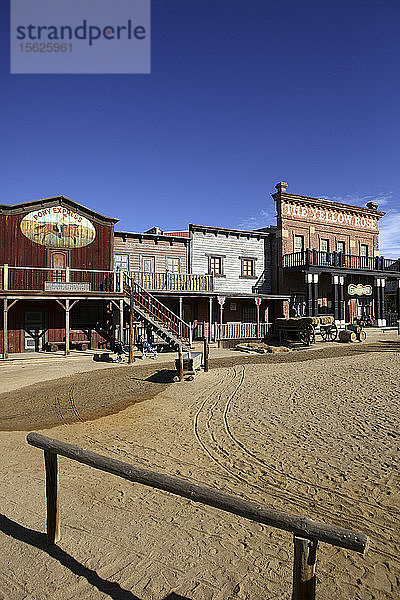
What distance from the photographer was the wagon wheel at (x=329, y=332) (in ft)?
84.2

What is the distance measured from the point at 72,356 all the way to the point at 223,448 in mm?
14132

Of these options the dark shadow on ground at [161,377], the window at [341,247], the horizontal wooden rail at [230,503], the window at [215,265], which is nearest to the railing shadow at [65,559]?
the horizontal wooden rail at [230,503]

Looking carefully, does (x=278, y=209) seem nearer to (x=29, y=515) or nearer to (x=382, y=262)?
(x=382, y=262)

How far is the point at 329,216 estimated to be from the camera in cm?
3064

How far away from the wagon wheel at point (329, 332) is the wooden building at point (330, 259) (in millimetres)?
1215

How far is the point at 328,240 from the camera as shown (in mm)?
30578

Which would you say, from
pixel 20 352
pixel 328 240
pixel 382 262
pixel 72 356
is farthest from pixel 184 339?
pixel 382 262

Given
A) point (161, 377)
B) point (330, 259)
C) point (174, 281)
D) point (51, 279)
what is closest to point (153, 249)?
point (174, 281)

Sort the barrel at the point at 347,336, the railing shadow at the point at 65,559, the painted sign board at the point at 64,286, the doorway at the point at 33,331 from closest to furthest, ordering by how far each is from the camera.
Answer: the railing shadow at the point at 65,559 < the painted sign board at the point at 64,286 < the doorway at the point at 33,331 < the barrel at the point at 347,336

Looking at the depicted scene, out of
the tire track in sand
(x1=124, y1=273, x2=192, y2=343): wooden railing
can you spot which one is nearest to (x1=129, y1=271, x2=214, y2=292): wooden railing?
(x1=124, y1=273, x2=192, y2=343): wooden railing

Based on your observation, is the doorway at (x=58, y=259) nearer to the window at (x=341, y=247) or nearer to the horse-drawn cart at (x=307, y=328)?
the horse-drawn cart at (x=307, y=328)

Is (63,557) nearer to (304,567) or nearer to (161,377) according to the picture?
(304,567)

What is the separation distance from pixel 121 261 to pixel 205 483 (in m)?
20.0

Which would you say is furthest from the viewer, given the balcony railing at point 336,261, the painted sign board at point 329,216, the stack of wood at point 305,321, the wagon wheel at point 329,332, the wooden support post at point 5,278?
the painted sign board at point 329,216
